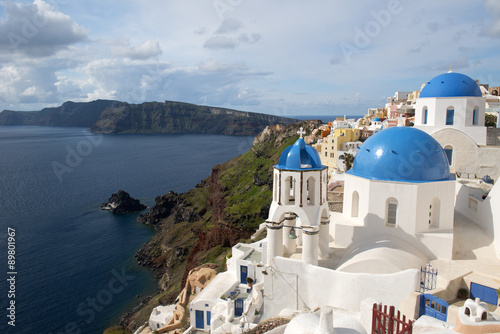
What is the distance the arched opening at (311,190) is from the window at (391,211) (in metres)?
3.43

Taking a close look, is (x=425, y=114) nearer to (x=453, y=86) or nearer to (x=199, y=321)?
(x=453, y=86)

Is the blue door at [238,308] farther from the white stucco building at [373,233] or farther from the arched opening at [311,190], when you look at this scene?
the arched opening at [311,190]

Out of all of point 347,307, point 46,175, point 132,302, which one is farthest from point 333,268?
point 46,175

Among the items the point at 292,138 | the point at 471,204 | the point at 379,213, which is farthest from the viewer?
the point at 292,138

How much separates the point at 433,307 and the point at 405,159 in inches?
248

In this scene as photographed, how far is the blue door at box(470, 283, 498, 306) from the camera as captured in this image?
1199 centimetres

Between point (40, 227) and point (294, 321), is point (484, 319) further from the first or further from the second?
point (40, 227)

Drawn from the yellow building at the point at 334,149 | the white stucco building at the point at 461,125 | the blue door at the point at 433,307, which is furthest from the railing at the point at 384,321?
the yellow building at the point at 334,149

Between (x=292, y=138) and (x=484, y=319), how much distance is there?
73497 millimetres

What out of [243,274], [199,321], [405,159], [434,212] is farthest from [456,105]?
[199,321]

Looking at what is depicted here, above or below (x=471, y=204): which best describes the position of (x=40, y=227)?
below

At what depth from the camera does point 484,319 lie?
743 cm

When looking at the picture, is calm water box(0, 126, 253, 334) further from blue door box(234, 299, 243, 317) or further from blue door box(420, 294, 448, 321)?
blue door box(420, 294, 448, 321)

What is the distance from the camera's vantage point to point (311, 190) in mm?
14930
